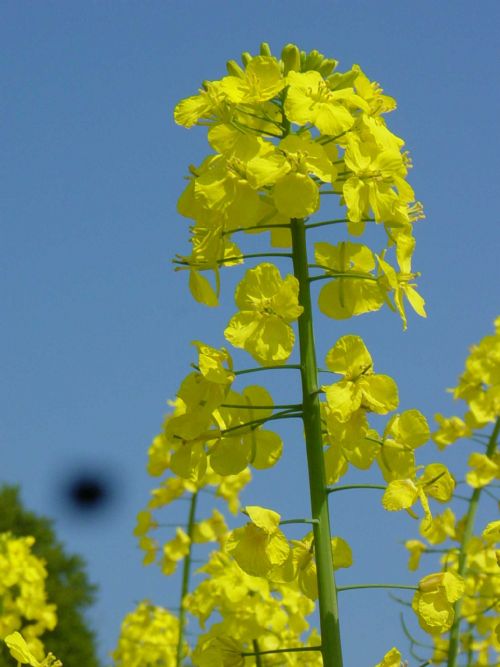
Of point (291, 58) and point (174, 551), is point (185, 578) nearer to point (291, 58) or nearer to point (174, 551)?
point (174, 551)

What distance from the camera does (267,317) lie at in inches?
107

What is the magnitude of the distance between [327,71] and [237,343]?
3.45ft

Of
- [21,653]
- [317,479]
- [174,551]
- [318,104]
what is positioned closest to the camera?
[21,653]

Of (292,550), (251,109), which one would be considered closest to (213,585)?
(292,550)

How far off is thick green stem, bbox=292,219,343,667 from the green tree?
1793 centimetres

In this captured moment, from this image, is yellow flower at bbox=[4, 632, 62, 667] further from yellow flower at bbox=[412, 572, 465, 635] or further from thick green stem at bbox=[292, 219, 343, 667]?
yellow flower at bbox=[412, 572, 465, 635]

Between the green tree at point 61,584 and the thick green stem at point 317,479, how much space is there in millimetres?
17926

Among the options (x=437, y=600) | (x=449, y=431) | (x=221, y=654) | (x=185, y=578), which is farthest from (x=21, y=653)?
(x=449, y=431)

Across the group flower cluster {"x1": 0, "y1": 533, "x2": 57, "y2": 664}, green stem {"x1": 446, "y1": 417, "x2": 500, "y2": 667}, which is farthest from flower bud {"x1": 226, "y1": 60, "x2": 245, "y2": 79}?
flower cluster {"x1": 0, "y1": 533, "x2": 57, "y2": 664}

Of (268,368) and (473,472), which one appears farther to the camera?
(473,472)

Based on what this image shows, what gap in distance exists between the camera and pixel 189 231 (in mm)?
3088

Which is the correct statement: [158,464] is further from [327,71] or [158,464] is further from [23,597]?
[327,71]

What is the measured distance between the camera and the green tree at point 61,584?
1972cm

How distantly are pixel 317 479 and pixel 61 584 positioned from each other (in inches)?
761
